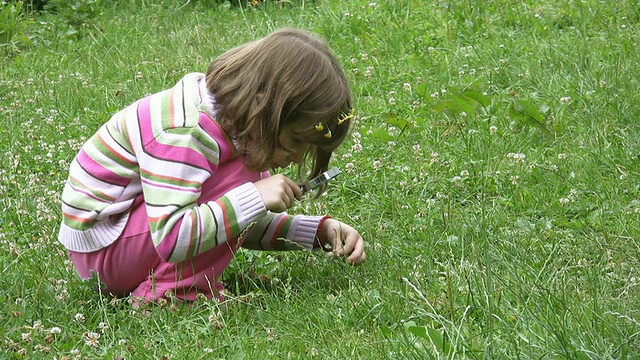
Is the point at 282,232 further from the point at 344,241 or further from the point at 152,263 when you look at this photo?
the point at 152,263

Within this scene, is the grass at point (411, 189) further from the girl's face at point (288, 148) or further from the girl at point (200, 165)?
the girl's face at point (288, 148)

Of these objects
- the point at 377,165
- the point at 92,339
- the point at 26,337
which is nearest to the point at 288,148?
the point at 92,339

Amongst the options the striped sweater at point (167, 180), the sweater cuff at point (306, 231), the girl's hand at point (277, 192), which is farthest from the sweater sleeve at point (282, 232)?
the girl's hand at point (277, 192)

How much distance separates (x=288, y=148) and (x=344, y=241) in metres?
0.46

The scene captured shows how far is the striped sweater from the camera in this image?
3.21m

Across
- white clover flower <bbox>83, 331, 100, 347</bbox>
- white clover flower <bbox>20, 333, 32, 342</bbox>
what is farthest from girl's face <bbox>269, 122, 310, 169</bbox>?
white clover flower <bbox>20, 333, 32, 342</bbox>

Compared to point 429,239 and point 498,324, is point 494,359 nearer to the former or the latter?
point 498,324

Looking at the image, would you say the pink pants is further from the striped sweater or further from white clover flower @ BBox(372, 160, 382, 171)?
white clover flower @ BBox(372, 160, 382, 171)

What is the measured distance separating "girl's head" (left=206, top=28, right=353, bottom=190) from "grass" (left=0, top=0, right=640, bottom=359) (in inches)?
18.1

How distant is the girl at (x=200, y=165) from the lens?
323 cm

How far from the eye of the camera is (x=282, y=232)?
3.73 m

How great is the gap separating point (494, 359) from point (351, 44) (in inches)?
160

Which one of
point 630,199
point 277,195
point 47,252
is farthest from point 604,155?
point 47,252

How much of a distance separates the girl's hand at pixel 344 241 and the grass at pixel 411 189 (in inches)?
2.0
